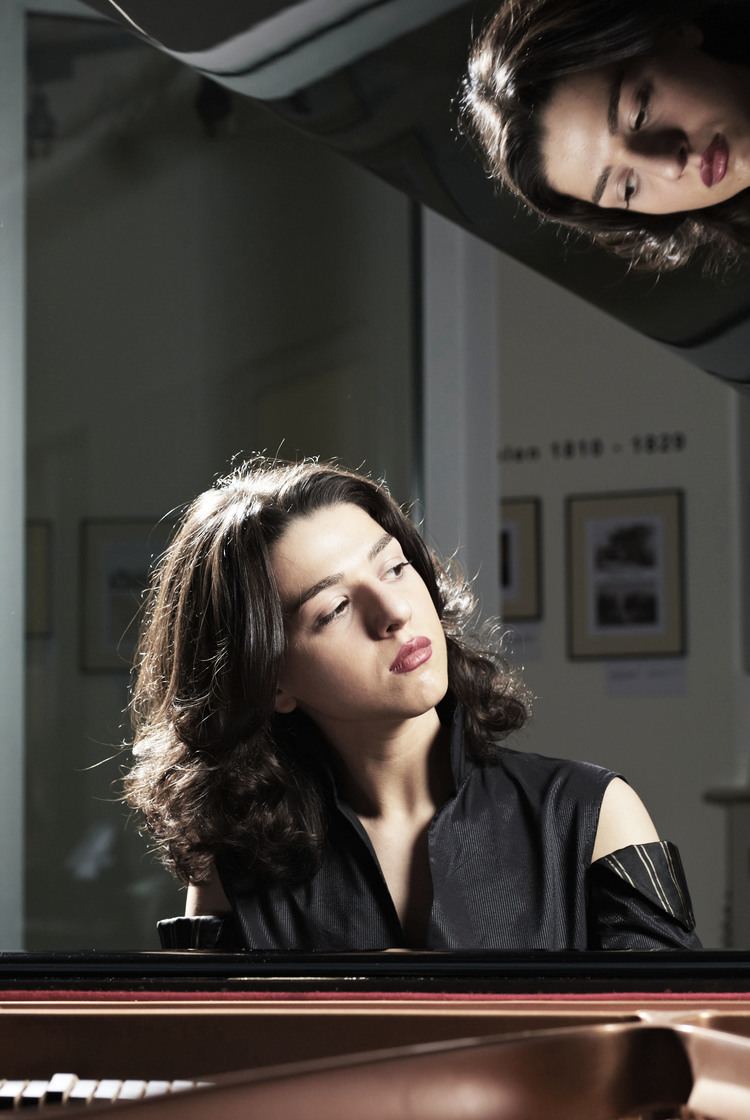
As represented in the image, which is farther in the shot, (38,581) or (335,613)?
(38,581)

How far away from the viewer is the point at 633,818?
1.11 metres

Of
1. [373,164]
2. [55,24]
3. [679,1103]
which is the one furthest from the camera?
[55,24]

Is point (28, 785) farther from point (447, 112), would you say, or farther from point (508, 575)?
point (508, 575)

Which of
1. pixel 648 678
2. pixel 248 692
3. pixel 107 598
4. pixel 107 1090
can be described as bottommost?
pixel 107 1090

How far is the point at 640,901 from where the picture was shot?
1043 mm

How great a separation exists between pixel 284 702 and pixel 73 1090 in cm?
46

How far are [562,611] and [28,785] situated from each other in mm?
2168

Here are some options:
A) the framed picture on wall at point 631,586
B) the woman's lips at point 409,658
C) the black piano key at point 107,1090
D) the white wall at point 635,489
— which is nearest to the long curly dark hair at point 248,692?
the woman's lips at point 409,658

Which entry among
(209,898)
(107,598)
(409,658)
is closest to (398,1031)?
(409,658)

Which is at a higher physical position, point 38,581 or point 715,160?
point 715,160

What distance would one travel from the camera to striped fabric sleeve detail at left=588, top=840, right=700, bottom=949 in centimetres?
103

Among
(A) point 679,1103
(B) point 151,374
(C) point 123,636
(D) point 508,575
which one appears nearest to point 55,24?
(B) point 151,374

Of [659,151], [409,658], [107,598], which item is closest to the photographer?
[409,658]

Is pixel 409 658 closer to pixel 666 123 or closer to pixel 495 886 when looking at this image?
pixel 495 886
